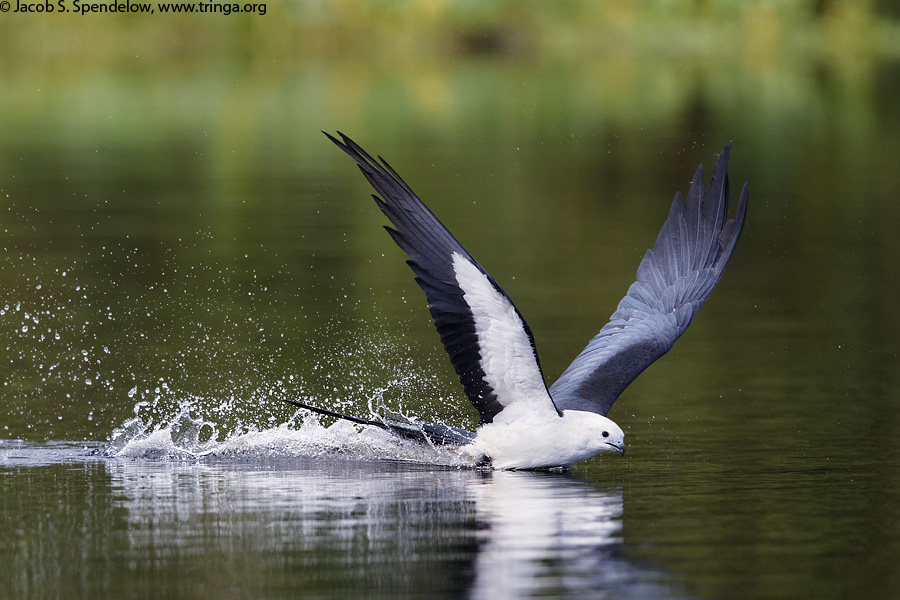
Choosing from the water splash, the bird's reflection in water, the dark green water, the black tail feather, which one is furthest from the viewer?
the water splash

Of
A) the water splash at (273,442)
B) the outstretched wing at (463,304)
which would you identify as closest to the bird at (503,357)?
the outstretched wing at (463,304)

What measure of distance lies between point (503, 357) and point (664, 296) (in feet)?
7.56

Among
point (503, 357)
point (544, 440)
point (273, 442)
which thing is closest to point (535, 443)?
point (544, 440)

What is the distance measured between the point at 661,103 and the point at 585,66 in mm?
15537

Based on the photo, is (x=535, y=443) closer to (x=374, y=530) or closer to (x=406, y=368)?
(x=374, y=530)

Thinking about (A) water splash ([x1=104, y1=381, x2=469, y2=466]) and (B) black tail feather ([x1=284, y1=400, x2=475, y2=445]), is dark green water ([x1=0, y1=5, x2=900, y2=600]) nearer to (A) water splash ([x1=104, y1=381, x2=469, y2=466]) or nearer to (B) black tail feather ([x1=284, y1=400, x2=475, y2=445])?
(A) water splash ([x1=104, y1=381, x2=469, y2=466])

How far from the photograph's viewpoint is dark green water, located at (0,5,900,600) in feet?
22.7

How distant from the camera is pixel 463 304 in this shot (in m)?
8.45

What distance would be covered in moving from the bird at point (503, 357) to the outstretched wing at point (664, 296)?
11mm

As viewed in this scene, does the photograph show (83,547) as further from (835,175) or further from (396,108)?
(396,108)

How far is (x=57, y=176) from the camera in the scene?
23578 millimetres

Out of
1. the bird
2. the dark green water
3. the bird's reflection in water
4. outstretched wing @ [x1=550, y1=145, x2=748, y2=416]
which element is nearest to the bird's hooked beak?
the bird

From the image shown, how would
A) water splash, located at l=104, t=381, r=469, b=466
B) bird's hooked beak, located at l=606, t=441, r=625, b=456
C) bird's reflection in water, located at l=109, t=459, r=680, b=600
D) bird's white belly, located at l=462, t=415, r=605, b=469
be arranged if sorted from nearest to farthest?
1. bird's reflection in water, located at l=109, t=459, r=680, b=600
2. bird's hooked beak, located at l=606, t=441, r=625, b=456
3. bird's white belly, located at l=462, t=415, r=605, b=469
4. water splash, located at l=104, t=381, r=469, b=466

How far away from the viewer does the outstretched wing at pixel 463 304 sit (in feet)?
27.4
